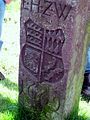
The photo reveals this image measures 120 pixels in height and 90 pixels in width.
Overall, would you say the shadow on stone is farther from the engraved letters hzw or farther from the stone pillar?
the engraved letters hzw

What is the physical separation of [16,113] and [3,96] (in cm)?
45

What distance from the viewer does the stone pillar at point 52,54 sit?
117 inches

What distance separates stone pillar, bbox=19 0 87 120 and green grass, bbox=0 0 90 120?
7.3 inches

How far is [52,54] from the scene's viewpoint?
3.14 m

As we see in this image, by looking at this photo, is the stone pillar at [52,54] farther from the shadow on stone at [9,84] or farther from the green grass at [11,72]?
the shadow on stone at [9,84]

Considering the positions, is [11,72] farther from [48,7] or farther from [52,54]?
[48,7]

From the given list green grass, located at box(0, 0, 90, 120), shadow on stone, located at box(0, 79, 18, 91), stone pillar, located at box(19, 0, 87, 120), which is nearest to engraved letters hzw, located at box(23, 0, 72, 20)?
stone pillar, located at box(19, 0, 87, 120)

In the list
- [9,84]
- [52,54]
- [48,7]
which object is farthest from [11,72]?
[48,7]

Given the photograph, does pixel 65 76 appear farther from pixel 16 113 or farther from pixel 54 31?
pixel 16 113

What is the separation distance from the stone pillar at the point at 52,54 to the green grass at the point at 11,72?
186mm

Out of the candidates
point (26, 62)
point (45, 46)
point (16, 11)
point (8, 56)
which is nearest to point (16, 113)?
point (26, 62)

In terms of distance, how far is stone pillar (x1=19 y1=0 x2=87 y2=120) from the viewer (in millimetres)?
2969

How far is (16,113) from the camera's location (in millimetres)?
3586

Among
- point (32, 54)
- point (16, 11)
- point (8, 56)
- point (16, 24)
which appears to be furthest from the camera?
point (16, 11)
